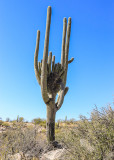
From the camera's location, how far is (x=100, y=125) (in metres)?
4.31

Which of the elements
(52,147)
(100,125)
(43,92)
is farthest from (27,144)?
(100,125)

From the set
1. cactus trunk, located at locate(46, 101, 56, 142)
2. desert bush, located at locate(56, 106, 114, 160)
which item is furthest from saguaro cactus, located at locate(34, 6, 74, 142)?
desert bush, located at locate(56, 106, 114, 160)

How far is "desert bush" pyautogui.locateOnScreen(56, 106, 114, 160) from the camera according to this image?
13.1 ft

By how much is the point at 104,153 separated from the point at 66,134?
168 centimetres

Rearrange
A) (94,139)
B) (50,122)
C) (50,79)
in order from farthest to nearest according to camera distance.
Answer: (50,79), (50,122), (94,139)

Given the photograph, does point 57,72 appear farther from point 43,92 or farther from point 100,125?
point 100,125

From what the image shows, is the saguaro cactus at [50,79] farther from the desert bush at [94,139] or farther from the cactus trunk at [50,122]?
the desert bush at [94,139]

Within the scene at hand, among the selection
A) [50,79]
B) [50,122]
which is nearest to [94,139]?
[50,122]

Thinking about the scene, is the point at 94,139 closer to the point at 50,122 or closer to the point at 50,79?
the point at 50,122

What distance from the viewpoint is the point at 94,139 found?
4.14m

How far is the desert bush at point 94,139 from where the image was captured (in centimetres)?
398

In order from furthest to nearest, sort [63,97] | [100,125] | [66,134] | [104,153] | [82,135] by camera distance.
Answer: [63,97], [66,134], [82,135], [100,125], [104,153]

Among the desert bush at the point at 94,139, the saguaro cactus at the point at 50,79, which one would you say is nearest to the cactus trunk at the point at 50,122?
the saguaro cactus at the point at 50,79

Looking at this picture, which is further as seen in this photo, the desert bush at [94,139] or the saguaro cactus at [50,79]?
the saguaro cactus at [50,79]
